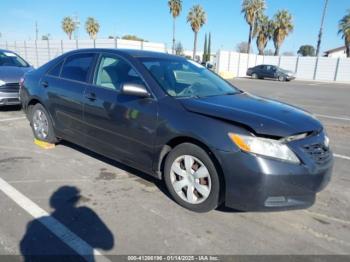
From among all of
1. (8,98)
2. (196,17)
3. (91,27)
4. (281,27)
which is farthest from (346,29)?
(8,98)

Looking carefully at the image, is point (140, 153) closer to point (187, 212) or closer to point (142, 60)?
point (187, 212)

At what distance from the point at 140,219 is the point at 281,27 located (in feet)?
153

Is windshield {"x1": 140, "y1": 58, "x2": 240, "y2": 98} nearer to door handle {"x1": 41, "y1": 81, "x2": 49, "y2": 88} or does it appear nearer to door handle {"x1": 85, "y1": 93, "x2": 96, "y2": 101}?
door handle {"x1": 85, "y1": 93, "x2": 96, "y2": 101}

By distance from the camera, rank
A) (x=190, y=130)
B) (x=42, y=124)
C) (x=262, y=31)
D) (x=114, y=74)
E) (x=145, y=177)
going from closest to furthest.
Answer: (x=190, y=130) < (x=114, y=74) < (x=145, y=177) < (x=42, y=124) < (x=262, y=31)

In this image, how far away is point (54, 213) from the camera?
3033mm

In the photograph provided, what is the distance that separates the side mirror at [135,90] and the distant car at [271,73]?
2805cm

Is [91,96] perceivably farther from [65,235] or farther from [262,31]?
[262,31]

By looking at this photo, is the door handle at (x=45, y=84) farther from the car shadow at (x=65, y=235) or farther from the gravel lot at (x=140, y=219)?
the car shadow at (x=65, y=235)

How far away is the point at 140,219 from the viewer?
3.00m

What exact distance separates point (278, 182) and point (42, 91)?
3956 millimetres

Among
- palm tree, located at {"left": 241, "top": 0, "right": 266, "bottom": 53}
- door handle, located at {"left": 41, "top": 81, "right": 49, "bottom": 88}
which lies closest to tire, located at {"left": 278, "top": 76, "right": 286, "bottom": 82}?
palm tree, located at {"left": 241, "top": 0, "right": 266, "bottom": 53}

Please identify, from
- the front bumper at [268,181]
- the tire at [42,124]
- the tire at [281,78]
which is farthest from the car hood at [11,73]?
the tire at [281,78]

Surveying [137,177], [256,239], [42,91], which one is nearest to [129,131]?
[137,177]

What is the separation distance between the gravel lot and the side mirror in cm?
116
